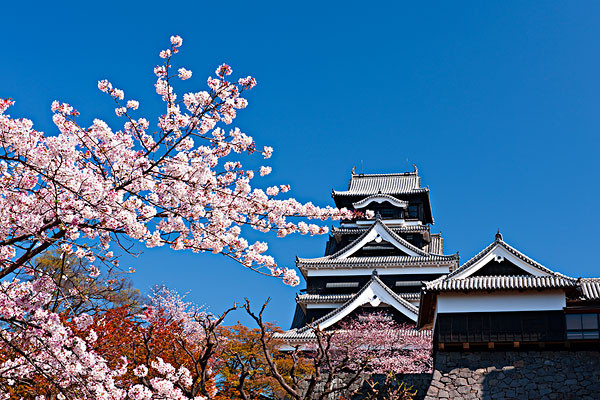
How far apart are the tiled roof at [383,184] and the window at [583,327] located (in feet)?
60.8

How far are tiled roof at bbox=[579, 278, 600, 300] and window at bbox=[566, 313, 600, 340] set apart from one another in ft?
2.40

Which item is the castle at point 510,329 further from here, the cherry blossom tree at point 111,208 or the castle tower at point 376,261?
the cherry blossom tree at point 111,208

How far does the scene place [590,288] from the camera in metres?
19.5

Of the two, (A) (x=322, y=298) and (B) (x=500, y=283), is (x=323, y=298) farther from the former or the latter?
(B) (x=500, y=283)

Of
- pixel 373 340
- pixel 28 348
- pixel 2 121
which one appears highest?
pixel 373 340

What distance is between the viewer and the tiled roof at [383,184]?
122ft

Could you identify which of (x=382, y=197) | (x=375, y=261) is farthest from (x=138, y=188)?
(x=382, y=197)

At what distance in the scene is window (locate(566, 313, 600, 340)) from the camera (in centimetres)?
1803

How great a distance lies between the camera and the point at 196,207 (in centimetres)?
737

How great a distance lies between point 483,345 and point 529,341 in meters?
1.32

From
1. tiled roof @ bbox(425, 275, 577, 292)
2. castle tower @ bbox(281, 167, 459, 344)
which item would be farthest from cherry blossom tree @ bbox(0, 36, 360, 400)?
castle tower @ bbox(281, 167, 459, 344)

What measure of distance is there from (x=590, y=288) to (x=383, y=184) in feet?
64.9

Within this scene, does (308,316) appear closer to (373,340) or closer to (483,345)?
(373,340)

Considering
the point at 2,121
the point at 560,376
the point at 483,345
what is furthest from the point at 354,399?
the point at 2,121
